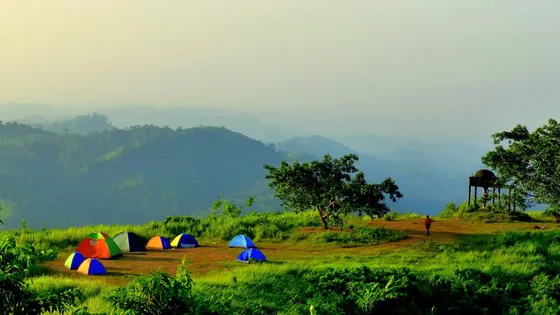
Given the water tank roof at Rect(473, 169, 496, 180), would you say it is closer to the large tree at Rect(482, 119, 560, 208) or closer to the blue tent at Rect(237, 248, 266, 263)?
the large tree at Rect(482, 119, 560, 208)

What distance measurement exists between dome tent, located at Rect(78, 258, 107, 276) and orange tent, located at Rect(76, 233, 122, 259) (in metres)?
2.98

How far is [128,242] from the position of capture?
73.7 ft

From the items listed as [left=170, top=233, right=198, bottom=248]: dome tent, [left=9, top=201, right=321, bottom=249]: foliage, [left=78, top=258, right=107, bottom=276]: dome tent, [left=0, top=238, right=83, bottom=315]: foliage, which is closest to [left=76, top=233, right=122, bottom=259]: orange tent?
[left=9, top=201, right=321, bottom=249]: foliage

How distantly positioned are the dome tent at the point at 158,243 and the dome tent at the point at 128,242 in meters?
0.54

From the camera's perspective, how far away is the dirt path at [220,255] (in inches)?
713

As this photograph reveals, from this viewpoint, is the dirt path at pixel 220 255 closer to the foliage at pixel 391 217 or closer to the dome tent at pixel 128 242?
the dome tent at pixel 128 242

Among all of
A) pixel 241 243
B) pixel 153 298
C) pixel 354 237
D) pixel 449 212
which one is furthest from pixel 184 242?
pixel 449 212

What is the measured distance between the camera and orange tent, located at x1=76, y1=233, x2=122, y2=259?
20.6 metres

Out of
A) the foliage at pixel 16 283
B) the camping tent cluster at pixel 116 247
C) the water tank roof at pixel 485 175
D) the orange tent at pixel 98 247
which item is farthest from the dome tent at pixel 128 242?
the water tank roof at pixel 485 175

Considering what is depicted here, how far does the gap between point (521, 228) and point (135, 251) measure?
71.8ft

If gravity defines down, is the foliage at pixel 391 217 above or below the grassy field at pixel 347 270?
above

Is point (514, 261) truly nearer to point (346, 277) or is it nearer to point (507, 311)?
point (507, 311)

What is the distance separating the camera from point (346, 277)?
15.4 m

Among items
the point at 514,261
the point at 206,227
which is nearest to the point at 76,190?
the point at 206,227
